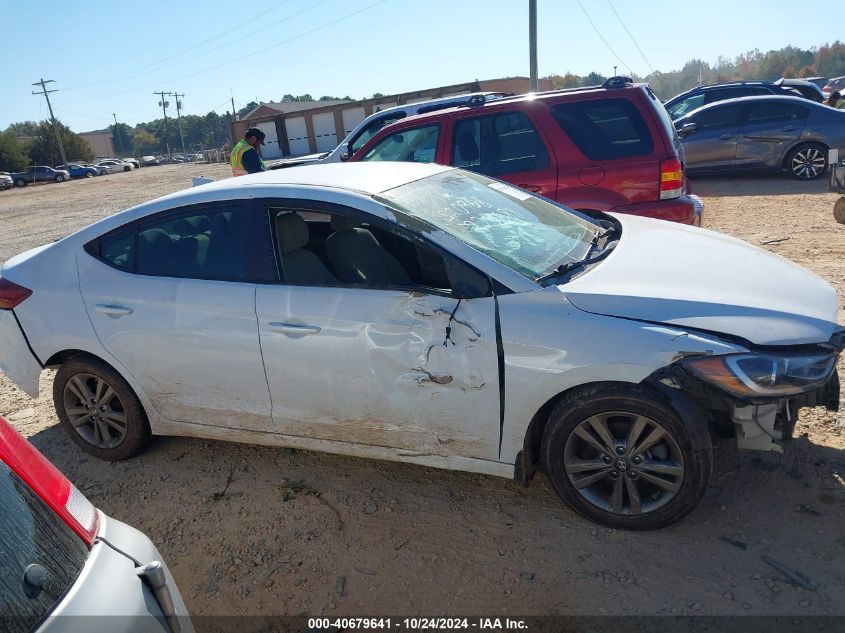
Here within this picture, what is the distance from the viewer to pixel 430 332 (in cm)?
295

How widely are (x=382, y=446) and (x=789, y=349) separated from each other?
6.12 feet

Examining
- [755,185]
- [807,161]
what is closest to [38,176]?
[755,185]

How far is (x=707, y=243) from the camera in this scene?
3.59m

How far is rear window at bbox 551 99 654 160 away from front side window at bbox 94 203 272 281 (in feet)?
11.2

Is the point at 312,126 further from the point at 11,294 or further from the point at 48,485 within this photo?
the point at 48,485

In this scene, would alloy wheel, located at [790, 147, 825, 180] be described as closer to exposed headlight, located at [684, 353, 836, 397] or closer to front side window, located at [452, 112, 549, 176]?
front side window, located at [452, 112, 549, 176]

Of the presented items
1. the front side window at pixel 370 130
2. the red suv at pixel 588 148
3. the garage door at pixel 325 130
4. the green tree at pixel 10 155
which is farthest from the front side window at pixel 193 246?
the green tree at pixel 10 155

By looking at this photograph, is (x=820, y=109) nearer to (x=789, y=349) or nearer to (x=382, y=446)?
(x=789, y=349)

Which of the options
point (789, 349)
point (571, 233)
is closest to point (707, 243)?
point (571, 233)

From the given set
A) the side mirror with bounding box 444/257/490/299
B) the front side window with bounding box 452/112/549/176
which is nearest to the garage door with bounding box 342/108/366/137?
the front side window with bounding box 452/112/549/176

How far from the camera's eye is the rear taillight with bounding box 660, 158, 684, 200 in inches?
213

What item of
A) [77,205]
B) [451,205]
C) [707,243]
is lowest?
[77,205]

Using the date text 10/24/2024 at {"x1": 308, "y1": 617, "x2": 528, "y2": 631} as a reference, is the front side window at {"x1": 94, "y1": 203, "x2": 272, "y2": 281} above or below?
above

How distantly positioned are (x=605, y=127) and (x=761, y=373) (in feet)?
11.9
